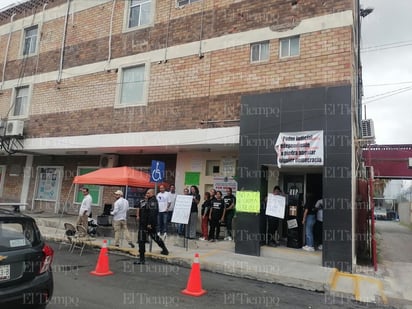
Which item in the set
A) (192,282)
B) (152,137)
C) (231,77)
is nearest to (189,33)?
(231,77)

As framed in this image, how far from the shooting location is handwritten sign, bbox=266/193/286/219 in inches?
427

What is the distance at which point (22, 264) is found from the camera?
183 inches

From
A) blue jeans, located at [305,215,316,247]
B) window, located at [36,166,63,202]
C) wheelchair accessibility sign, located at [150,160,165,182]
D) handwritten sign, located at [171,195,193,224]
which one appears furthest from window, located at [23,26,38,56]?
blue jeans, located at [305,215,316,247]

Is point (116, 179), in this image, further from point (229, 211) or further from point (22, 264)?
point (22, 264)

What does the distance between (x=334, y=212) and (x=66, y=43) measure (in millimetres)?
13791

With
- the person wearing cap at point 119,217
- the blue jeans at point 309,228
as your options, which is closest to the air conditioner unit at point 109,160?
the person wearing cap at point 119,217

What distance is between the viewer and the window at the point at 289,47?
11.3 m

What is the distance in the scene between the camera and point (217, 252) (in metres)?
10.8

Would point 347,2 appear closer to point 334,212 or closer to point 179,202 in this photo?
point 334,212

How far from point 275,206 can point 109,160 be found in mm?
8936

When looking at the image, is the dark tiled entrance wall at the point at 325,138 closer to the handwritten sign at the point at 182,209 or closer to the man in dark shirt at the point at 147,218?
the handwritten sign at the point at 182,209

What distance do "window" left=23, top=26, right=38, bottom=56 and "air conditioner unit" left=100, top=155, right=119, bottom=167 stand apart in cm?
657

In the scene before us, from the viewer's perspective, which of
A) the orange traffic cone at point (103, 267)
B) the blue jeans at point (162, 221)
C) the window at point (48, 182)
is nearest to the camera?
the orange traffic cone at point (103, 267)

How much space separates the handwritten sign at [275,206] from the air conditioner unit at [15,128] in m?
12.3
